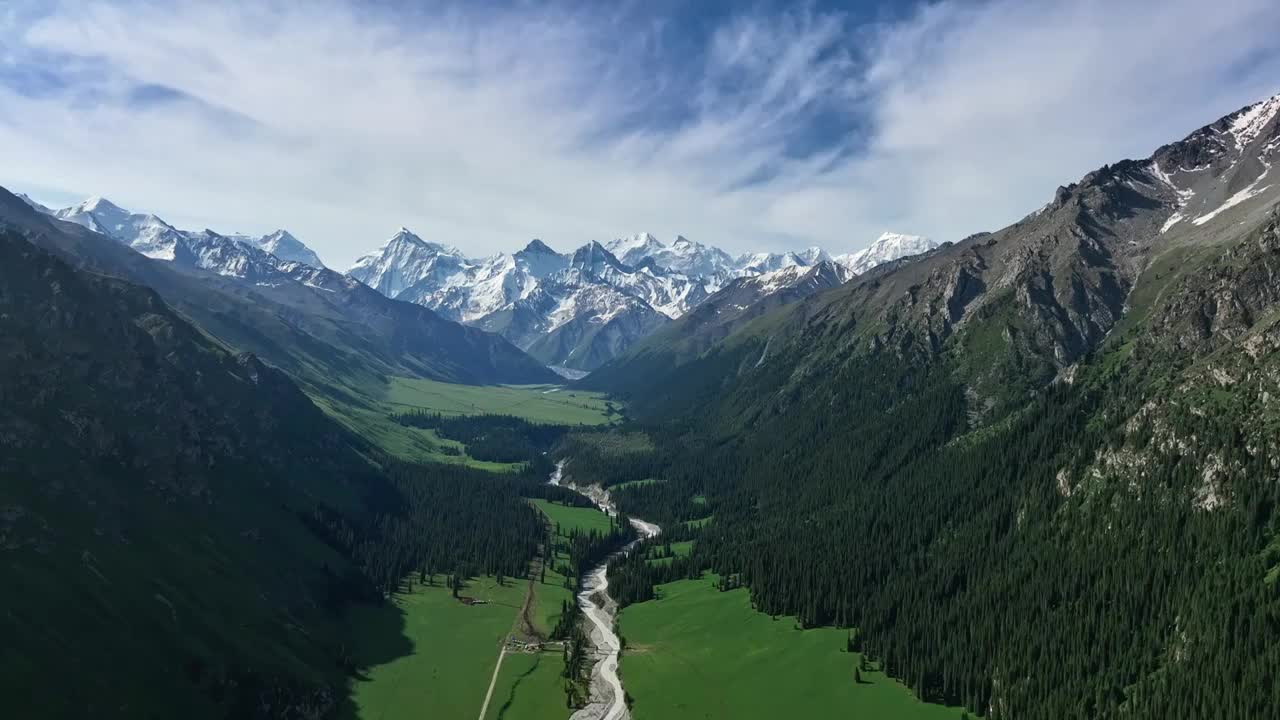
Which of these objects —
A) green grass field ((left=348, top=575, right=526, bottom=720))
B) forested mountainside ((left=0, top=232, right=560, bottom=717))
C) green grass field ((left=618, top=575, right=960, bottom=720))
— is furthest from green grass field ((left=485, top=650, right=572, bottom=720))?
forested mountainside ((left=0, top=232, right=560, bottom=717))

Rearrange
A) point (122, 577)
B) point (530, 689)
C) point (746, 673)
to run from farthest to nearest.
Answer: point (746, 673) < point (530, 689) < point (122, 577)

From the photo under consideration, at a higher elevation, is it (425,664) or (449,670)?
(449,670)

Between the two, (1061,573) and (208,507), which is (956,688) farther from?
(208,507)

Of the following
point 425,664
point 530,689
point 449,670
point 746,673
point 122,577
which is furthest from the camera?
point 425,664

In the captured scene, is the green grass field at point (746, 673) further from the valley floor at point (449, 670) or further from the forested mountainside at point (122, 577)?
the forested mountainside at point (122, 577)

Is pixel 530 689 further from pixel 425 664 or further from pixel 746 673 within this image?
pixel 746 673

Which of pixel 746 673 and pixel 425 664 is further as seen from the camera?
pixel 425 664

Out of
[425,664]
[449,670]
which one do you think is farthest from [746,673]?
[425,664]

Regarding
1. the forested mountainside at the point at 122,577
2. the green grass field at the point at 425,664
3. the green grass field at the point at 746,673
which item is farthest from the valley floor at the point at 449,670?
the green grass field at the point at 746,673
